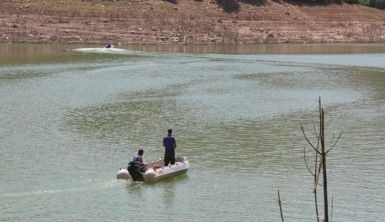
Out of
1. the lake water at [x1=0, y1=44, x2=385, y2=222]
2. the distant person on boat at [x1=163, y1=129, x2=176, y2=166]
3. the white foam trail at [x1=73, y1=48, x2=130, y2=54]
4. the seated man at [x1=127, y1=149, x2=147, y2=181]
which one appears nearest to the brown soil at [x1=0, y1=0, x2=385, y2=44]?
the white foam trail at [x1=73, y1=48, x2=130, y2=54]

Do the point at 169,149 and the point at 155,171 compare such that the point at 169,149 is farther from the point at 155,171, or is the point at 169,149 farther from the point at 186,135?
the point at 186,135

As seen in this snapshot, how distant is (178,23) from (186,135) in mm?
61164

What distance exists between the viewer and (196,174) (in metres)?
27.9

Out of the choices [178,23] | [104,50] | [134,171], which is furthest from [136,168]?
[178,23]

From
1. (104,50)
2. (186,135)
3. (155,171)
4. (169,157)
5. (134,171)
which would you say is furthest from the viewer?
(104,50)

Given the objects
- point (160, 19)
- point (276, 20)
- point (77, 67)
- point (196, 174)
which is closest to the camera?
point (196, 174)

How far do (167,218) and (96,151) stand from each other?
33.3ft

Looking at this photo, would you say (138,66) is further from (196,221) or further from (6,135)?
(196,221)

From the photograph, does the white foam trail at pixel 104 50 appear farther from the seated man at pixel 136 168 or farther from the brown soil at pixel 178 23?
the seated man at pixel 136 168

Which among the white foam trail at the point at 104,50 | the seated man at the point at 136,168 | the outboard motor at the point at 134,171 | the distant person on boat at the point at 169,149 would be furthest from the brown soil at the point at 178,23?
the outboard motor at the point at 134,171

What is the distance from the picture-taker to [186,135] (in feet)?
119

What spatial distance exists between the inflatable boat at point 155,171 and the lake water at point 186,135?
270mm

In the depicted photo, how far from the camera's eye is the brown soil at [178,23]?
88125 millimetres

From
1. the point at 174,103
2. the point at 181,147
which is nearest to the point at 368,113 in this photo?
the point at 174,103
